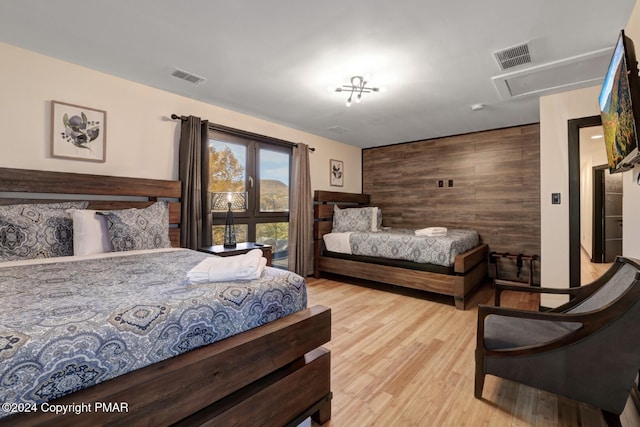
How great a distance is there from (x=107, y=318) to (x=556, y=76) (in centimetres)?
376

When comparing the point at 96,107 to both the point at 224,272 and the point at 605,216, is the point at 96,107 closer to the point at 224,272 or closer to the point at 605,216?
the point at 224,272

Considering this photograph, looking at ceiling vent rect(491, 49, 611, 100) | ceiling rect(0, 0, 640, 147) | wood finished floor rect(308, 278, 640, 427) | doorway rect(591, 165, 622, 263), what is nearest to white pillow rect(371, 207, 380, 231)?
wood finished floor rect(308, 278, 640, 427)

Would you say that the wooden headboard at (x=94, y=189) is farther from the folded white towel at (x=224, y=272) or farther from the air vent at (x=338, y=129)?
the air vent at (x=338, y=129)

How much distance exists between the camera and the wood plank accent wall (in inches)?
168

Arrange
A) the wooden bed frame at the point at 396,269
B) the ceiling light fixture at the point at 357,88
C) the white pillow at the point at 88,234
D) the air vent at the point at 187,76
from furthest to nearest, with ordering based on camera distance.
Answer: the wooden bed frame at the point at 396,269 → the ceiling light fixture at the point at 357,88 → the air vent at the point at 187,76 → the white pillow at the point at 88,234

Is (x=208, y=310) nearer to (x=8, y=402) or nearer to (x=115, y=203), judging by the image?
(x=8, y=402)

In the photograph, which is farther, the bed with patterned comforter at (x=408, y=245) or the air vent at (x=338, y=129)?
the air vent at (x=338, y=129)

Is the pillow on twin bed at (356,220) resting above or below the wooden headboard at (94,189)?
below

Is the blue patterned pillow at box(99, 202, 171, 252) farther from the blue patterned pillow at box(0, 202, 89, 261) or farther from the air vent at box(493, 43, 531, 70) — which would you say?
the air vent at box(493, 43, 531, 70)

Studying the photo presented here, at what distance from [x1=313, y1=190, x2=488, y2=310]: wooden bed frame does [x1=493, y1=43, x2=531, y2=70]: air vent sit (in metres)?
2.06

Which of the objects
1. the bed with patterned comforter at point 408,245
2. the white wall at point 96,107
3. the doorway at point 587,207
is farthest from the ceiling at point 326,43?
the bed with patterned comforter at point 408,245

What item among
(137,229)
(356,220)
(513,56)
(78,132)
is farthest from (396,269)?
(78,132)

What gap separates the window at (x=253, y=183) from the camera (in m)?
3.66

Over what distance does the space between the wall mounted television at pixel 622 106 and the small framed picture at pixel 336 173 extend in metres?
3.69
